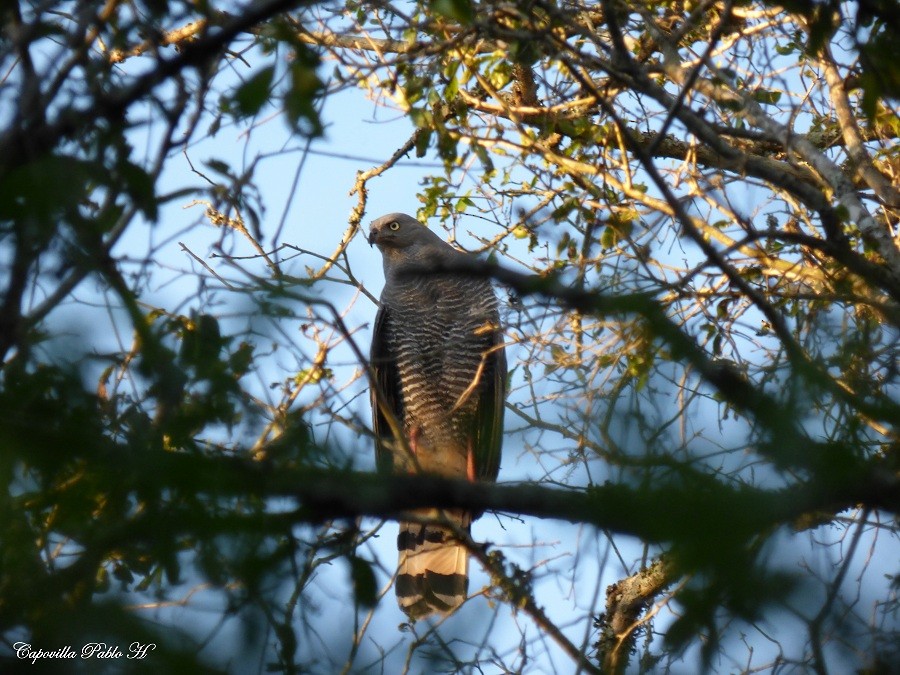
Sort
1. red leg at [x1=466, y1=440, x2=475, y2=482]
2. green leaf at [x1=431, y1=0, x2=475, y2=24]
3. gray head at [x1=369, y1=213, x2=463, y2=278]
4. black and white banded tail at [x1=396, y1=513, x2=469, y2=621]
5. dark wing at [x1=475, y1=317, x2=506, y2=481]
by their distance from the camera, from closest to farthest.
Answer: green leaf at [x1=431, y1=0, x2=475, y2=24] → black and white banded tail at [x1=396, y1=513, x2=469, y2=621] → dark wing at [x1=475, y1=317, x2=506, y2=481] → red leg at [x1=466, y1=440, x2=475, y2=482] → gray head at [x1=369, y1=213, x2=463, y2=278]

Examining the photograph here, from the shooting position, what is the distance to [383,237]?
6.80m

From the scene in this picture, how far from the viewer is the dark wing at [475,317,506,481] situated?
5527 mm

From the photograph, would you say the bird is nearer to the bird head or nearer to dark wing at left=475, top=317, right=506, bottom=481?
dark wing at left=475, top=317, right=506, bottom=481

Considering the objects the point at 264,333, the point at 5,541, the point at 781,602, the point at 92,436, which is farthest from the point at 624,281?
the point at 5,541

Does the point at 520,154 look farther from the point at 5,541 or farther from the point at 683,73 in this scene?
the point at 5,541

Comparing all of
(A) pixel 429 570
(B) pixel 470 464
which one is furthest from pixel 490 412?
Answer: (A) pixel 429 570

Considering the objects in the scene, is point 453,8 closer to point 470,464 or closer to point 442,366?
point 470,464

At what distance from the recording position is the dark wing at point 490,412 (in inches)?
218

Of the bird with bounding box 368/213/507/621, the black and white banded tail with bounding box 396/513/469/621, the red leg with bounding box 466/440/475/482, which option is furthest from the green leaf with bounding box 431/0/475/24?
the red leg with bounding box 466/440/475/482

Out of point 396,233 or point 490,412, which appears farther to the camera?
point 396,233

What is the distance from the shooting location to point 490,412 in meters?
5.81

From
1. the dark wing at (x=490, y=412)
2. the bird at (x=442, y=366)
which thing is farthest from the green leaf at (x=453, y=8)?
the bird at (x=442, y=366)

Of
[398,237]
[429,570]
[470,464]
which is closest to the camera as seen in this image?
[429,570]

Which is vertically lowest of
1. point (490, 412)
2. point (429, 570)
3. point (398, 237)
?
point (429, 570)
